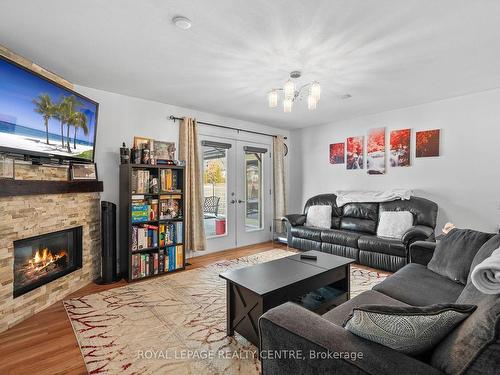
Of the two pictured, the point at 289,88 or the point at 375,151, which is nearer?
the point at 289,88

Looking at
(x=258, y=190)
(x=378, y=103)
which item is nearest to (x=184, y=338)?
(x=258, y=190)

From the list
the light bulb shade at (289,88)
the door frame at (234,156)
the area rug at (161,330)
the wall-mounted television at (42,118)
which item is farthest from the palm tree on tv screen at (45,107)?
the light bulb shade at (289,88)

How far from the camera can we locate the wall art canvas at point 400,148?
4.34m

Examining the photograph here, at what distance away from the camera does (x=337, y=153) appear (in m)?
5.30

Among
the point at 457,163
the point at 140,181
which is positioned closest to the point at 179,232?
the point at 140,181

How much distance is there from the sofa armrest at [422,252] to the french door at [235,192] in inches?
122

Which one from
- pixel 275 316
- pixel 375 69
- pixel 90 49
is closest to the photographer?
pixel 275 316

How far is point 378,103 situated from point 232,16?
308 cm

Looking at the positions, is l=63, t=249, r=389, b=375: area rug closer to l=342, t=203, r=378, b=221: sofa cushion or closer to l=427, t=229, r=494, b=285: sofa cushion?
l=427, t=229, r=494, b=285: sofa cushion

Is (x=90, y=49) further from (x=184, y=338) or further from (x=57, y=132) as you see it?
(x=184, y=338)

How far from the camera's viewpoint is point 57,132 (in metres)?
2.72

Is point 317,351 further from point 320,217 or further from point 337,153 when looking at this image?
point 337,153

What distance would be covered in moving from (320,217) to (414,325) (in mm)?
3872

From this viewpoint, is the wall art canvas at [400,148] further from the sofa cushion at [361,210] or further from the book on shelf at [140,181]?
the book on shelf at [140,181]
